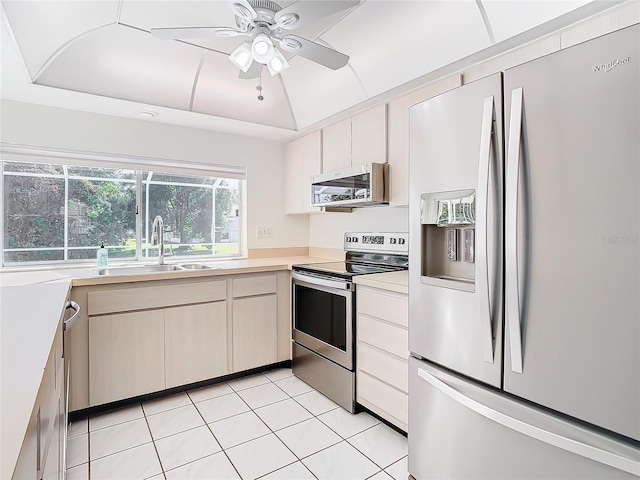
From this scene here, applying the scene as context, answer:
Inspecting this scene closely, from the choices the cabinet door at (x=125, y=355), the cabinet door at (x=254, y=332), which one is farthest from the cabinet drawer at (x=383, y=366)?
the cabinet door at (x=125, y=355)

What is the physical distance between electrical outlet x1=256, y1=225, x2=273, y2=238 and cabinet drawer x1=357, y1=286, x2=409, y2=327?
1.57 m

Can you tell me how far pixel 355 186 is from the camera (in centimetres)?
254

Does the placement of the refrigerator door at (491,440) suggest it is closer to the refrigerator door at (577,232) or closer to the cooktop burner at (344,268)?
the refrigerator door at (577,232)

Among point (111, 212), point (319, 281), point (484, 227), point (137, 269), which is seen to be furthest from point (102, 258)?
point (484, 227)

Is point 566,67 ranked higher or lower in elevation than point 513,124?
higher

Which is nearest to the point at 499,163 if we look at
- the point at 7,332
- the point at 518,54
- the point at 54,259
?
the point at 518,54

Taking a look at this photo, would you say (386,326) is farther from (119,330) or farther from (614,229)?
(119,330)

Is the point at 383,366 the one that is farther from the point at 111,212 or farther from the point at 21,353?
the point at 111,212

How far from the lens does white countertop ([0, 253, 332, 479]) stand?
52 centimetres

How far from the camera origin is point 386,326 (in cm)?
204

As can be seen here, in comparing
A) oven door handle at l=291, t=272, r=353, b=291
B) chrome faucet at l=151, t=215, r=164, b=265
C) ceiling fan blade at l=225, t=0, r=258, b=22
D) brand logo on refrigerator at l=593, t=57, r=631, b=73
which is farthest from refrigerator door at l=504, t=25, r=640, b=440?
chrome faucet at l=151, t=215, r=164, b=265

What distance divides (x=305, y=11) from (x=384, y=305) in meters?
1.48

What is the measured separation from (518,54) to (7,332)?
2.31 m

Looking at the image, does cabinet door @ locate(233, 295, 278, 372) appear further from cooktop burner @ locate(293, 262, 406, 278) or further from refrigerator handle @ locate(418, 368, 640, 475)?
refrigerator handle @ locate(418, 368, 640, 475)
